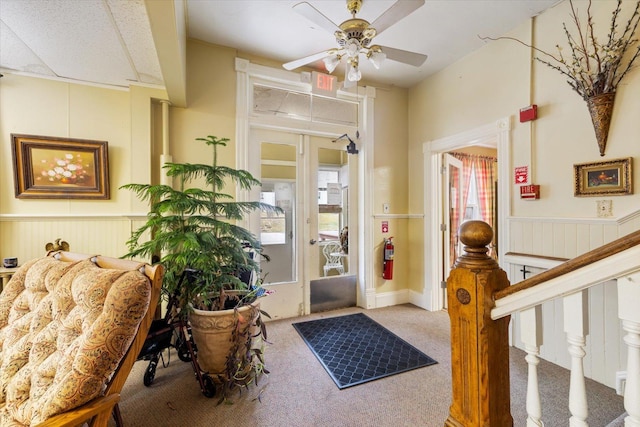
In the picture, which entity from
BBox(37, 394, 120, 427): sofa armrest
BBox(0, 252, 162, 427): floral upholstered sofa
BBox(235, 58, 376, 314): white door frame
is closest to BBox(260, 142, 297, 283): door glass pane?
BBox(235, 58, 376, 314): white door frame

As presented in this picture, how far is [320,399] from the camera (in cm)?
189

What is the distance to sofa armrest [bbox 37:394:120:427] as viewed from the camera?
91cm

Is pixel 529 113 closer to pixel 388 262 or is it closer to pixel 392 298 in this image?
pixel 388 262

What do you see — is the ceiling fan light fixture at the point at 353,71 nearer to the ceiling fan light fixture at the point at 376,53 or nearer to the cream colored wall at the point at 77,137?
the ceiling fan light fixture at the point at 376,53

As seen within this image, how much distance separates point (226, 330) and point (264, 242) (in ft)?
4.63

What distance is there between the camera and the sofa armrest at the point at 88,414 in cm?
91

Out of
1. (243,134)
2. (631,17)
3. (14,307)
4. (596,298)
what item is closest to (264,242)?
(243,134)

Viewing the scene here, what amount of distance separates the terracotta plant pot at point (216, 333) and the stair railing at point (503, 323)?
4.64ft

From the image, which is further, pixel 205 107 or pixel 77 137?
pixel 205 107

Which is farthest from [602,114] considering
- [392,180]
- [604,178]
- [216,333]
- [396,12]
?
[216,333]

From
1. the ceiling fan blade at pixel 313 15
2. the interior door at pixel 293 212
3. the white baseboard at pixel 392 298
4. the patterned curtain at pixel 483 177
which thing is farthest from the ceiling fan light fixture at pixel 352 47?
the patterned curtain at pixel 483 177

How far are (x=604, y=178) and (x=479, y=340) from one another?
2.15m

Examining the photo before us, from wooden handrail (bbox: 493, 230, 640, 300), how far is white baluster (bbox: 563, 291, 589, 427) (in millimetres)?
60

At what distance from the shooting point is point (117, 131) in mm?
2707
